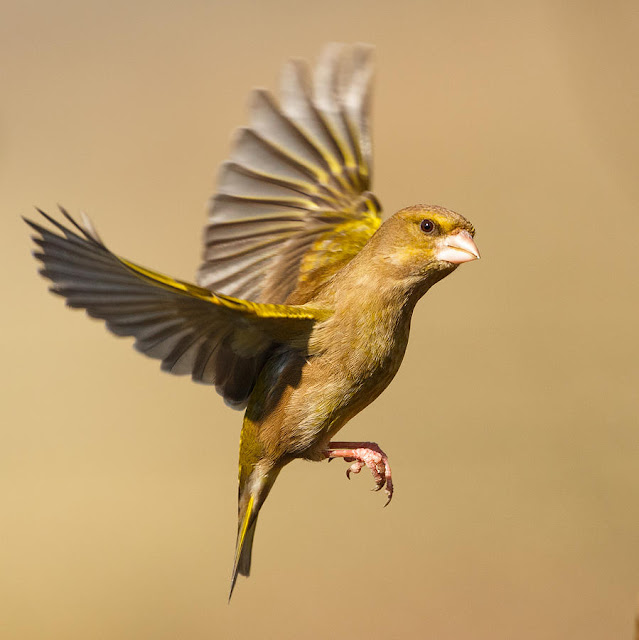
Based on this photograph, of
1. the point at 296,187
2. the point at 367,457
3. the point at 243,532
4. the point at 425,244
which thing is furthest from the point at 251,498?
the point at 296,187

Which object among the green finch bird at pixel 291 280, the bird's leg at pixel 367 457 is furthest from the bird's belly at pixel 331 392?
the bird's leg at pixel 367 457

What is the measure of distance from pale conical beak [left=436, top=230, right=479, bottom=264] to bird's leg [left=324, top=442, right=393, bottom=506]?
1.39ft

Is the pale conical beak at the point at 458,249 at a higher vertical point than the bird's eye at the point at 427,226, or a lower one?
lower

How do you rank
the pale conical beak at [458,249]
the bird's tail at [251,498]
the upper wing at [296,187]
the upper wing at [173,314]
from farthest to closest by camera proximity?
1. the upper wing at [296,187]
2. the bird's tail at [251,498]
3. the pale conical beak at [458,249]
4. the upper wing at [173,314]

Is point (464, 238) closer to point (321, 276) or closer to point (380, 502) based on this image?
point (321, 276)

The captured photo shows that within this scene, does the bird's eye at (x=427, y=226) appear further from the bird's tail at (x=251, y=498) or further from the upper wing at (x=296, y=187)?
the bird's tail at (x=251, y=498)

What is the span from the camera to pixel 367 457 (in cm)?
171

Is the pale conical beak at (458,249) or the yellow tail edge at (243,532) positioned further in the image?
the yellow tail edge at (243,532)

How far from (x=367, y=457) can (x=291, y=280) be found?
0.42 meters

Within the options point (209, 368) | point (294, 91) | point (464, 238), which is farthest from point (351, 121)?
point (209, 368)

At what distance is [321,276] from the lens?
6.02ft

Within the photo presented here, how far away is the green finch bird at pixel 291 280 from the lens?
1.39 meters

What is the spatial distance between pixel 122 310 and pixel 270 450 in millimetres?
415

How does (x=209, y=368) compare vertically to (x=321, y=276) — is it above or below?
below
